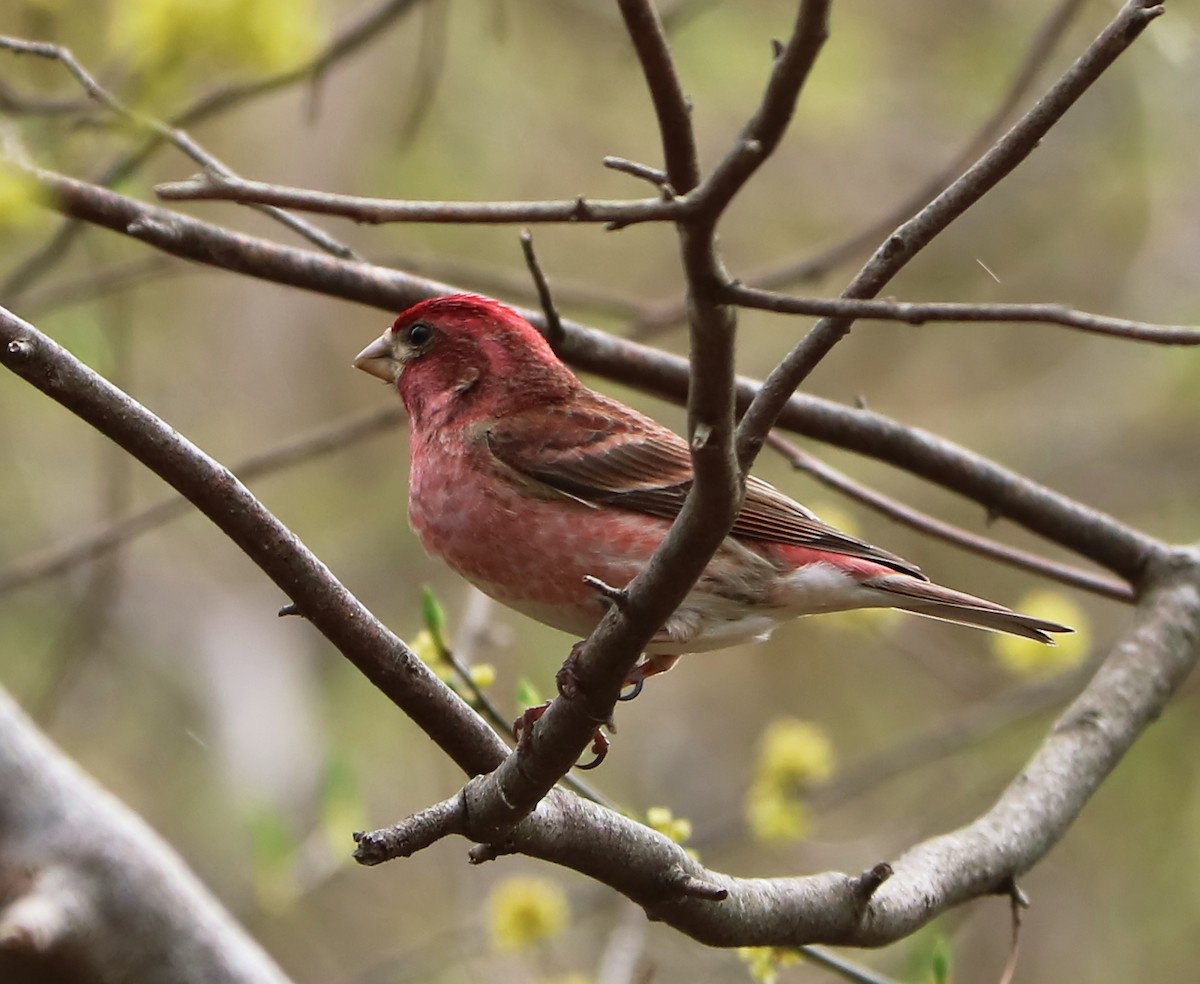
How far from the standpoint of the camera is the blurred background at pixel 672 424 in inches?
324

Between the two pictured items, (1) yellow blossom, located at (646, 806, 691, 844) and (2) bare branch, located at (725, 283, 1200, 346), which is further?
(1) yellow blossom, located at (646, 806, 691, 844)

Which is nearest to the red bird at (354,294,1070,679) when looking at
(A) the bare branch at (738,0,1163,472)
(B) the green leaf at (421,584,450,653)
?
(B) the green leaf at (421,584,450,653)

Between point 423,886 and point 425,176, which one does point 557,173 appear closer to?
point 425,176

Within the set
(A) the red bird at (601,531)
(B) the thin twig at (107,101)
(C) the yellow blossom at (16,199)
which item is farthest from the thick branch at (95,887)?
(C) the yellow blossom at (16,199)

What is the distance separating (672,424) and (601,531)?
521 cm

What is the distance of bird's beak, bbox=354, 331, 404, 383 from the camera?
538cm

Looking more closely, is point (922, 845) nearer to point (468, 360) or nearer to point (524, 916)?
A: point (524, 916)

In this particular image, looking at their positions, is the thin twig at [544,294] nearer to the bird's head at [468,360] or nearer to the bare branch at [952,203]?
the bird's head at [468,360]

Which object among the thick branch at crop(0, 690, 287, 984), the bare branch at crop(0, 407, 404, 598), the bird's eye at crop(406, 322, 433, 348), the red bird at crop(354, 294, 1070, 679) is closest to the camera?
the thick branch at crop(0, 690, 287, 984)

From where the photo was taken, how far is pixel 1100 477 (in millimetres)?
9516

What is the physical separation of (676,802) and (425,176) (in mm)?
4005

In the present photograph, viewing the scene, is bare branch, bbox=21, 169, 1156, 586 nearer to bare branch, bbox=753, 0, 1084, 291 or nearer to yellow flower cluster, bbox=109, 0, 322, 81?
yellow flower cluster, bbox=109, 0, 322, 81

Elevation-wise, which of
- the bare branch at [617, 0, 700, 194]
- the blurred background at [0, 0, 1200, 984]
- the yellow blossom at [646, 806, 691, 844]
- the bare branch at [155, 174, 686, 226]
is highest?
the bare branch at [617, 0, 700, 194]

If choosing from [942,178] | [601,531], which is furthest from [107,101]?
[942,178]
